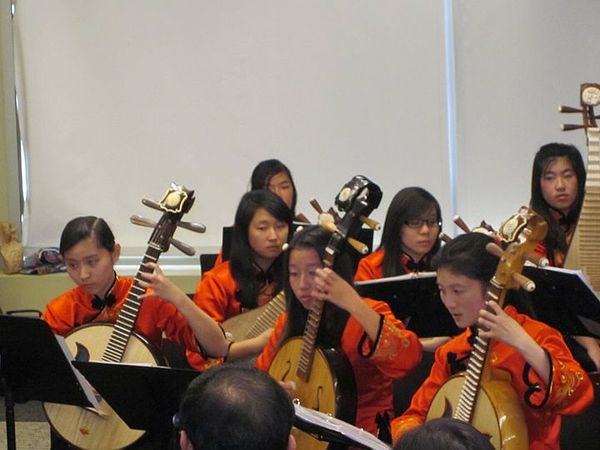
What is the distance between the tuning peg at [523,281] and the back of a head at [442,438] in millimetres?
935

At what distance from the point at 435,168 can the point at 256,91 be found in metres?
1.02

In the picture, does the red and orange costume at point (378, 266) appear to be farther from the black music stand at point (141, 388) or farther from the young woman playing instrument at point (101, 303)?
the black music stand at point (141, 388)

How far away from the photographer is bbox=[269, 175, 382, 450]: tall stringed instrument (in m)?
2.66

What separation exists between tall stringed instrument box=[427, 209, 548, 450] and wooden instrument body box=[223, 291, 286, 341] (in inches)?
40.5

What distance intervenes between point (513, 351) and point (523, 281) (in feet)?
0.82

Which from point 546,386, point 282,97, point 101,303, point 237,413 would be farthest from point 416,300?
point 282,97

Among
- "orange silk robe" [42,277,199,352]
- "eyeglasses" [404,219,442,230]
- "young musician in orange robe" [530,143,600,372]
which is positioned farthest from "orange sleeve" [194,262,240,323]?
"young musician in orange robe" [530,143,600,372]

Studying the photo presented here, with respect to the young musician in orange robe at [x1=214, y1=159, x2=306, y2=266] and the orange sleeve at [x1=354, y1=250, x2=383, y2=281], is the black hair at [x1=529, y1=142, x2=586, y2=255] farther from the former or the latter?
the young musician in orange robe at [x1=214, y1=159, x2=306, y2=266]

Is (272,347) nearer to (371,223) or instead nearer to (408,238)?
(371,223)

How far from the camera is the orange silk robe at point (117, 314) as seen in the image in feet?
10.6

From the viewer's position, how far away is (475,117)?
16.1ft

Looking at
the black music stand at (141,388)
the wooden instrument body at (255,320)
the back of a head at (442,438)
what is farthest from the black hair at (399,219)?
the back of a head at (442,438)

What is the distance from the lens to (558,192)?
3.59 metres

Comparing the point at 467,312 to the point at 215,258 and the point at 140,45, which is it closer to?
the point at 215,258
